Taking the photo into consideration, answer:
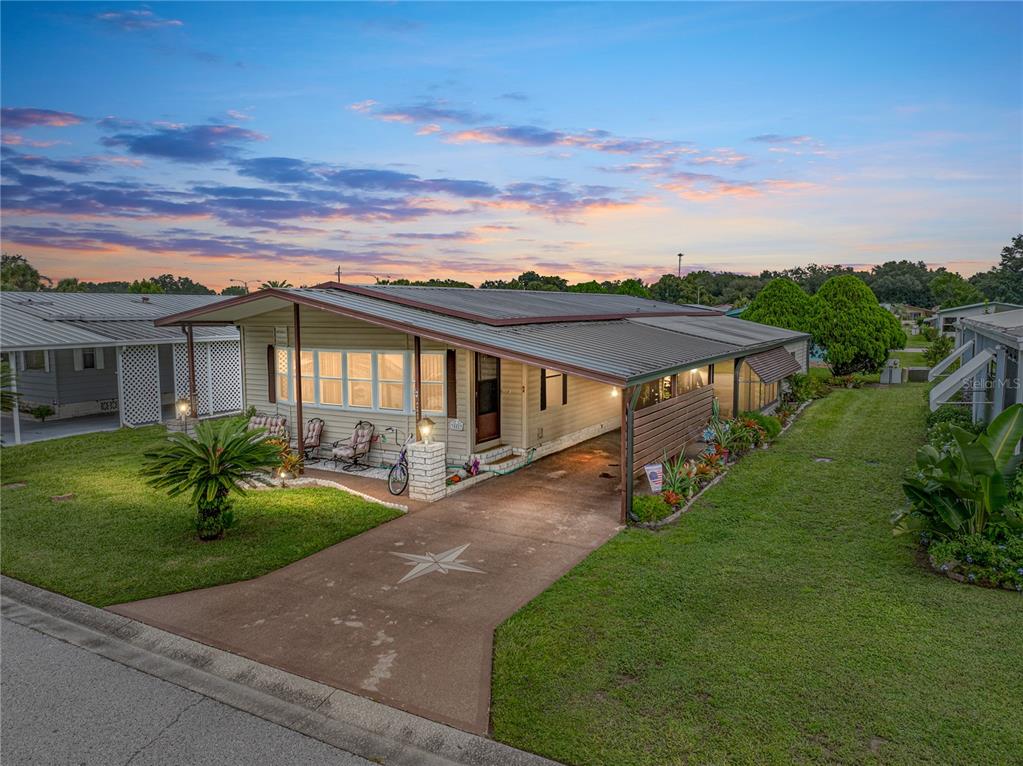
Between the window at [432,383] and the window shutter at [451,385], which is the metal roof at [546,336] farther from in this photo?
the window at [432,383]

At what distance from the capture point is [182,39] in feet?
55.7

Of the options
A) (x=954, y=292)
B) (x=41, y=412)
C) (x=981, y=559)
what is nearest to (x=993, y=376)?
(x=981, y=559)

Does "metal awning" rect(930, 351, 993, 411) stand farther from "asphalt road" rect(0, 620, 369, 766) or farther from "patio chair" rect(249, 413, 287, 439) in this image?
"patio chair" rect(249, 413, 287, 439)

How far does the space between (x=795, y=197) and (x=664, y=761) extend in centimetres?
2899

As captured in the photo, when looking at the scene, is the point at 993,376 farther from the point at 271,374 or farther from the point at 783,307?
the point at 271,374

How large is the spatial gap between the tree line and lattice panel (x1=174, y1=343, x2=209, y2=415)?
27443mm

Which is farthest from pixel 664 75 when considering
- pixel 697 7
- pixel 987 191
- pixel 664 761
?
pixel 664 761

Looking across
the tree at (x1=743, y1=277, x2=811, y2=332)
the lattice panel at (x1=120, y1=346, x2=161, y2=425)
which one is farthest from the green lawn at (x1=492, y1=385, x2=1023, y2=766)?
the tree at (x1=743, y1=277, x2=811, y2=332)

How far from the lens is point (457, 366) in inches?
512

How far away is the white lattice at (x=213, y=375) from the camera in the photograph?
21.0 m

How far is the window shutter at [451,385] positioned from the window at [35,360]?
1536cm

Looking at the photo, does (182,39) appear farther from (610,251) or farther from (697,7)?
(610,251)

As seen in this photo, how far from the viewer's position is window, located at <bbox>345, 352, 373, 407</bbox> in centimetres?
1367

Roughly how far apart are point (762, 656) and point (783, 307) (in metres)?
24.9
